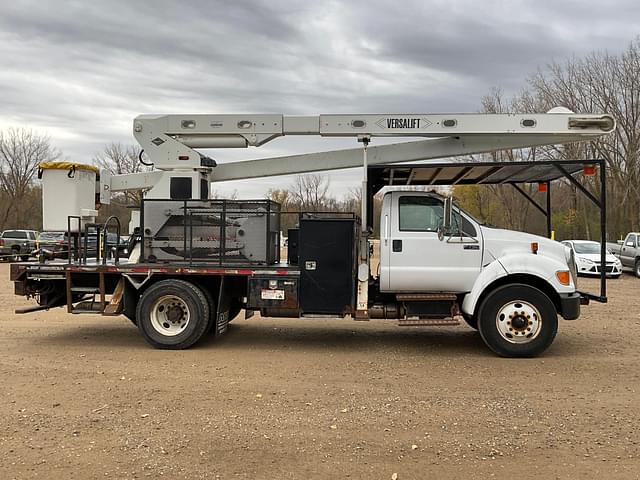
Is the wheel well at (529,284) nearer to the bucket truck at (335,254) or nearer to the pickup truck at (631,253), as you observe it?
the bucket truck at (335,254)

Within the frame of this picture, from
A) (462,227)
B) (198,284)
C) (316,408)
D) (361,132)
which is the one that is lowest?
(316,408)

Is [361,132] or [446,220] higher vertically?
[361,132]

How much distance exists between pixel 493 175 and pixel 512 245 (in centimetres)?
153

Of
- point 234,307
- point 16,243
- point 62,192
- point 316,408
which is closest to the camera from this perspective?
point 316,408

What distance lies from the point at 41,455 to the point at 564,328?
8643 mm

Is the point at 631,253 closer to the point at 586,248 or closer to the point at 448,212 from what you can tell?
the point at 586,248

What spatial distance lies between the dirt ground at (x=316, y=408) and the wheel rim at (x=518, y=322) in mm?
345

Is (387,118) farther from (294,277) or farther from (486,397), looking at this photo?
(486,397)

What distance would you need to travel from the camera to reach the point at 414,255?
813 centimetres

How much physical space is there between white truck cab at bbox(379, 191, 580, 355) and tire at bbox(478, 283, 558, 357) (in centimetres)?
1

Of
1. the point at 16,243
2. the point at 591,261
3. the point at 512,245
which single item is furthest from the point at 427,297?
the point at 16,243

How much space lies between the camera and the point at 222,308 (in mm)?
8438

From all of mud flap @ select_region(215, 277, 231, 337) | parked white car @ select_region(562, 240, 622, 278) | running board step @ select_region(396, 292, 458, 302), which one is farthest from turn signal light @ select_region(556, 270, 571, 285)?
parked white car @ select_region(562, 240, 622, 278)

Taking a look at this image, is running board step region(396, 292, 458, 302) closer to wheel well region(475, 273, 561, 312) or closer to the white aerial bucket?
wheel well region(475, 273, 561, 312)
